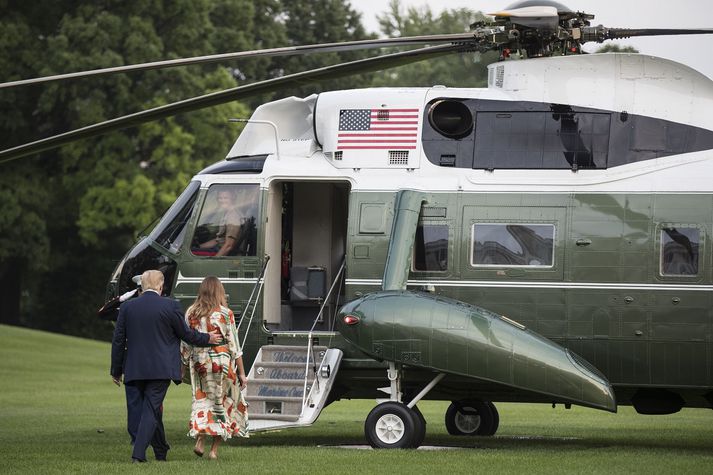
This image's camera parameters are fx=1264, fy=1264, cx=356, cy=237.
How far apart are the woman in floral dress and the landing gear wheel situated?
499 cm

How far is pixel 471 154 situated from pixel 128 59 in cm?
2884

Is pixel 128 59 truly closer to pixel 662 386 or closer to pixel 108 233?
pixel 108 233

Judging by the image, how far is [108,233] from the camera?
4556 centimetres

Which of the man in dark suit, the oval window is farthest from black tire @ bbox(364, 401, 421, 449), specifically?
the oval window

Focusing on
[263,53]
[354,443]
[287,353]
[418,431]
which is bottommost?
[354,443]

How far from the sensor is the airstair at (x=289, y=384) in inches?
559

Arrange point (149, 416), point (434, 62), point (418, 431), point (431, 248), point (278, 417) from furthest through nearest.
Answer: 1. point (434, 62)
2. point (431, 248)
3. point (278, 417)
4. point (418, 431)
5. point (149, 416)

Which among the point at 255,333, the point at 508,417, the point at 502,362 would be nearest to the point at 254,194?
the point at 255,333

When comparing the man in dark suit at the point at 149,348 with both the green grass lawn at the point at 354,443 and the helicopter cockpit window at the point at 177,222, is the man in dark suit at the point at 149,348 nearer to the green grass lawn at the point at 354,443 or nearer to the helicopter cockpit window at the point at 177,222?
the green grass lawn at the point at 354,443

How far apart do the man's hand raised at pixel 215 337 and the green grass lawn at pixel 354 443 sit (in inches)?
47.3

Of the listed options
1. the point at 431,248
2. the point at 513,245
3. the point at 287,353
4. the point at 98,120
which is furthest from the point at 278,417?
the point at 98,120

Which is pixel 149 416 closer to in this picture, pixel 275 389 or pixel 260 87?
pixel 275 389

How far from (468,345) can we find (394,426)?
1.32 meters

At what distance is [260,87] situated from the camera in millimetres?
13750
